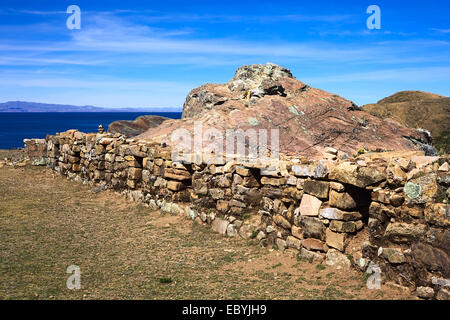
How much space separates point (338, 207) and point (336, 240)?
644mm

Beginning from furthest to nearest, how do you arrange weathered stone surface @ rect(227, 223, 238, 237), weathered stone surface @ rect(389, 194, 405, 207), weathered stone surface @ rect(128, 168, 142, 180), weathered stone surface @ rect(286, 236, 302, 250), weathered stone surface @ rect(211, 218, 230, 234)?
weathered stone surface @ rect(128, 168, 142, 180), weathered stone surface @ rect(211, 218, 230, 234), weathered stone surface @ rect(227, 223, 238, 237), weathered stone surface @ rect(286, 236, 302, 250), weathered stone surface @ rect(389, 194, 405, 207)

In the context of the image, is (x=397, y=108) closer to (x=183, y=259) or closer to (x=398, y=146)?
(x=398, y=146)

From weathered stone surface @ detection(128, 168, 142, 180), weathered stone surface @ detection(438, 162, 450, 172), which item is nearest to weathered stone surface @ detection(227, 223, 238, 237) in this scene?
weathered stone surface @ detection(438, 162, 450, 172)

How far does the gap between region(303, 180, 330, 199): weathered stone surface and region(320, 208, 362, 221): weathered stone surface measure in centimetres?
31

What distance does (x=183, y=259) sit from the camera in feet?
29.6

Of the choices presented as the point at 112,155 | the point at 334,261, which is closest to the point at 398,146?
the point at 334,261

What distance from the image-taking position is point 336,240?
7.80m

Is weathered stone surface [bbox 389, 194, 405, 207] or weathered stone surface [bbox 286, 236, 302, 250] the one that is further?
weathered stone surface [bbox 286, 236, 302, 250]

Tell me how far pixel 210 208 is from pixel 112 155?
675 cm

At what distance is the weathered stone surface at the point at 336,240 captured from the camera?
7.70m

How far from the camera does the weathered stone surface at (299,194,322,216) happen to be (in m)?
8.16
